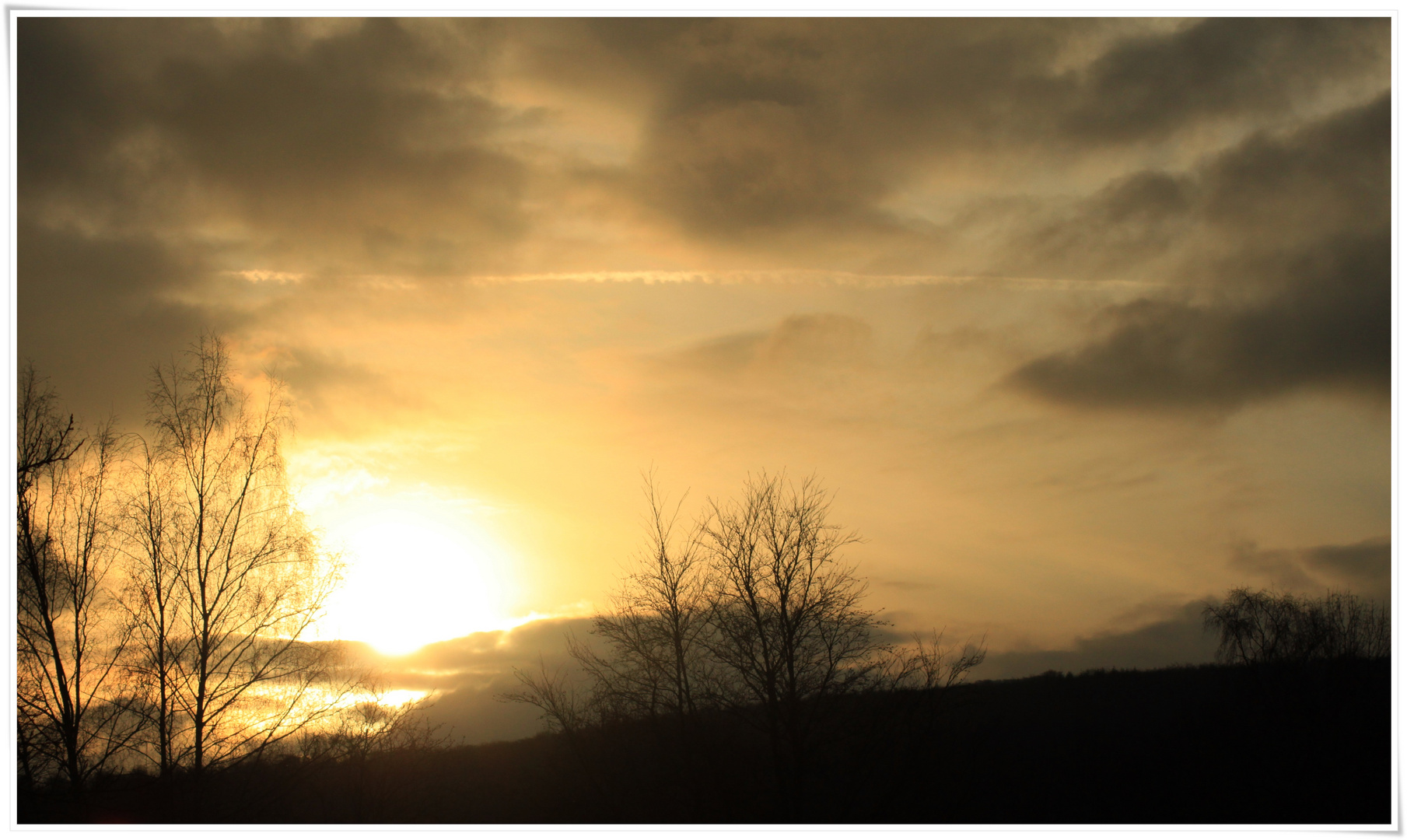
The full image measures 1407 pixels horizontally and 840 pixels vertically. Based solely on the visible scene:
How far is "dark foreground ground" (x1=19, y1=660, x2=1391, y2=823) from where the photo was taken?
17.6 m

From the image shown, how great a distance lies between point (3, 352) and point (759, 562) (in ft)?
47.6

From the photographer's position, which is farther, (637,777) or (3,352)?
(637,777)

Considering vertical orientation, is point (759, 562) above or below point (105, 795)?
above

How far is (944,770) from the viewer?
20469 mm

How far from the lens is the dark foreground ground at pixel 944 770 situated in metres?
17.6

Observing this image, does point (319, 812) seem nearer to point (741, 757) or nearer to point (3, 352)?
point (741, 757)

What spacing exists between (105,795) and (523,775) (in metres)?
34.6

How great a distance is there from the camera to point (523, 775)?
1786 inches

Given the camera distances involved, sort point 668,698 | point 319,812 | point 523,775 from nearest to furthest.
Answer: point 668,698 < point 319,812 < point 523,775

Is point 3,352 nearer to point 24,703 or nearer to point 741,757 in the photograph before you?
point 24,703

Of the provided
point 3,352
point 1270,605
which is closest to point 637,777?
point 3,352
